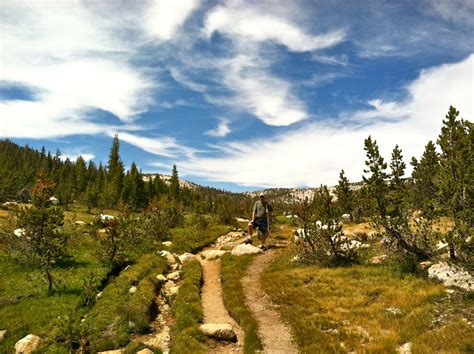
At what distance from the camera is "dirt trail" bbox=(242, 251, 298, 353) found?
36.8 ft

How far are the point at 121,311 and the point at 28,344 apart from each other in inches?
136

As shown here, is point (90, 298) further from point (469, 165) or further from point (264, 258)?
point (469, 165)

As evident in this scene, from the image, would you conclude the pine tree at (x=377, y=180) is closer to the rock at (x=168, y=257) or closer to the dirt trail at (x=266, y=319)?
the dirt trail at (x=266, y=319)

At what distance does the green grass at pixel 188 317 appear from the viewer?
38.0ft

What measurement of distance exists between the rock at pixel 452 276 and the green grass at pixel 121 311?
12.0 meters

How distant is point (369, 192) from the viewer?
17.9 meters

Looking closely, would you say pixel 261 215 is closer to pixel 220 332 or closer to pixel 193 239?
pixel 193 239

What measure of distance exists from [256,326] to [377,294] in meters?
5.59

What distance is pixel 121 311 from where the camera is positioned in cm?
1459

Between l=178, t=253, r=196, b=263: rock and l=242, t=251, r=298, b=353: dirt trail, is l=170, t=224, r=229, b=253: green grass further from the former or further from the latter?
l=242, t=251, r=298, b=353: dirt trail

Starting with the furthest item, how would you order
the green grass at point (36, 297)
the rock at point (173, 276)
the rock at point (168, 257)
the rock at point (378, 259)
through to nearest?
1. the rock at point (168, 257)
2. the rock at point (173, 276)
3. the rock at point (378, 259)
4. the green grass at point (36, 297)

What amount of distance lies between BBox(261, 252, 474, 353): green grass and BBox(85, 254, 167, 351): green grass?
19.2 feet

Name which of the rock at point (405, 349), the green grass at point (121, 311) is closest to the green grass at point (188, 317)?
the green grass at point (121, 311)

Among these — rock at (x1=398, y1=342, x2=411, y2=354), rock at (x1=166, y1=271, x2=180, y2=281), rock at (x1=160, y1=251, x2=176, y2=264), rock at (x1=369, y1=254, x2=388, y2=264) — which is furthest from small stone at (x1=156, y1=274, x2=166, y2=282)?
rock at (x1=398, y1=342, x2=411, y2=354)
